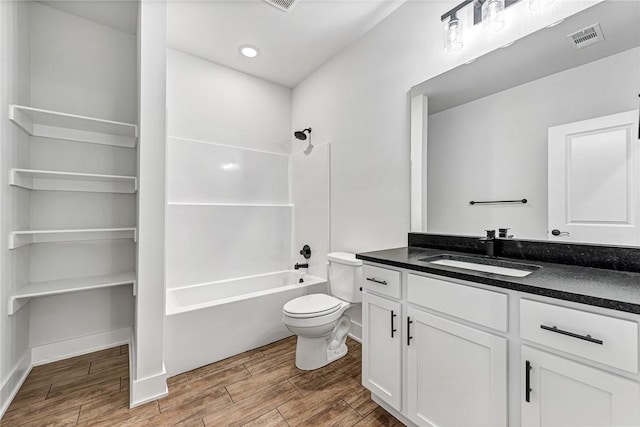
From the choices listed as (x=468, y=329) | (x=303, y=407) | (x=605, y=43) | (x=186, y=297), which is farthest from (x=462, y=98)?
(x=186, y=297)

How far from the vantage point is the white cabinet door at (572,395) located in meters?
0.77

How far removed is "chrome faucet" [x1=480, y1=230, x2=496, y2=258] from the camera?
4.81ft

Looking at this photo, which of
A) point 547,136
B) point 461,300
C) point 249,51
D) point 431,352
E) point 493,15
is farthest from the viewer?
point 249,51

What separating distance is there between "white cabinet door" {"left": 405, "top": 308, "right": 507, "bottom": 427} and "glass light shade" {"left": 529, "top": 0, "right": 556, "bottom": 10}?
5.33ft

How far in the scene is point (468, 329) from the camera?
1.10m

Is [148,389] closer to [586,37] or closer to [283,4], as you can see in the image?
[283,4]

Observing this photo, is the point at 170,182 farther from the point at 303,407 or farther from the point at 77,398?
the point at 303,407

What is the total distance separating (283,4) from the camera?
6.70 ft

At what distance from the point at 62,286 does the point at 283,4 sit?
2.59m

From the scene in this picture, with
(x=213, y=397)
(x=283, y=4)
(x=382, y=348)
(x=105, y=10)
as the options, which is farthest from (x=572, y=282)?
(x=105, y=10)

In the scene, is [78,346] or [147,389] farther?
[78,346]

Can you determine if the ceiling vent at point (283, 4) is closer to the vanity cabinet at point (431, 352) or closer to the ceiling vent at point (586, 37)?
the ceiling vent at point (586, 37)

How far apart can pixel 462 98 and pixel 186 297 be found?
8.86 ft

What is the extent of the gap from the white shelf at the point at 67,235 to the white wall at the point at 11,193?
7 cm
